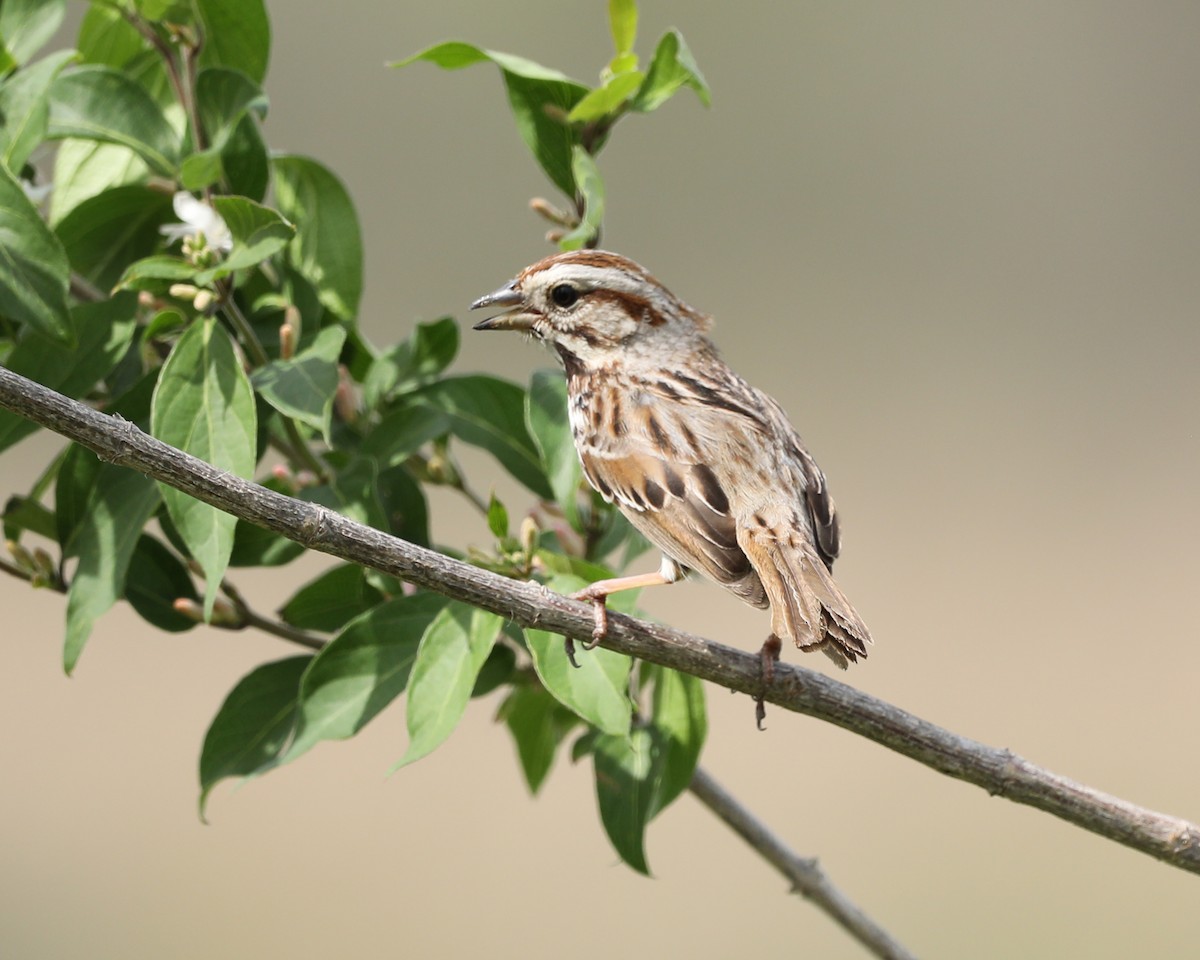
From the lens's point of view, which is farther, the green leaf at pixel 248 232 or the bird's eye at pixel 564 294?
the bird's eye at pixel 564 294

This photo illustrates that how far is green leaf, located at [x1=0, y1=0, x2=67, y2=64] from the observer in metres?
1.75

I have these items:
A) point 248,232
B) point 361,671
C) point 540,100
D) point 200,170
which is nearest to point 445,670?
point 361,671

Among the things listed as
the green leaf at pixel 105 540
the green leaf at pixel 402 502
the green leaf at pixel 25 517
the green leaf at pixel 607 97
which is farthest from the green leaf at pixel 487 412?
the green leaf at pixel 25 517

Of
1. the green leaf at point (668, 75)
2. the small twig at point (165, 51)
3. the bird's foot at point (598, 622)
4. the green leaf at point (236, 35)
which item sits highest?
the green leaf at point (668, 75)

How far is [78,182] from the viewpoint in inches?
74.0

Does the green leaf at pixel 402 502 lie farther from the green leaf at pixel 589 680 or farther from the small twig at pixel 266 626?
the green leaf at pixel 589 680

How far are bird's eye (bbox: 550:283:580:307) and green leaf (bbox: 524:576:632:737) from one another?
2.16ft

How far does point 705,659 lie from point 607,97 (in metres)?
0.78

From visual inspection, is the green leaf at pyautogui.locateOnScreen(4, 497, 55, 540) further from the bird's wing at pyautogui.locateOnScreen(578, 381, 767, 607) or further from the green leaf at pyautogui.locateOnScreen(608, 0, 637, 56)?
the green leaf at pyautogui.locateOnScreen(608, 0, 637, 56)

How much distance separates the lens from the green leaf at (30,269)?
1.51 m

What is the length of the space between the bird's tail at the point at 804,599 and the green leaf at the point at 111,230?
3.14 ft

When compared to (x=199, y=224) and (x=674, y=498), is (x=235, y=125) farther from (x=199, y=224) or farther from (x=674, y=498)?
(x=674, y=498)

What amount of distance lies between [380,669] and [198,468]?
18.5 inches

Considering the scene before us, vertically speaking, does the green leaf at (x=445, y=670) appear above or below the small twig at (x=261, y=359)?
below
